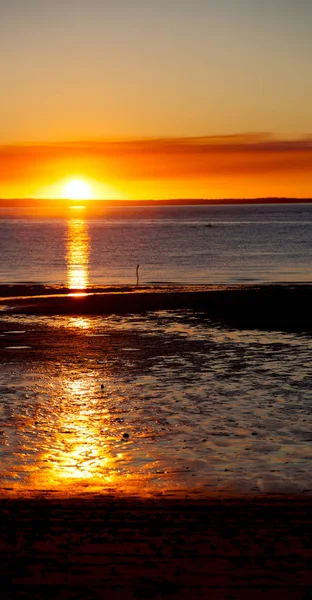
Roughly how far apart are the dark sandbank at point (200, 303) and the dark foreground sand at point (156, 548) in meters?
19.3

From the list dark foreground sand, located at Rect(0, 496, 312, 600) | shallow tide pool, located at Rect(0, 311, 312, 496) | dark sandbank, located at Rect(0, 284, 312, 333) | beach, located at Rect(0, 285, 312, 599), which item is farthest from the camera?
dark sandbank, located at Rect(0, 284, 312, 333)

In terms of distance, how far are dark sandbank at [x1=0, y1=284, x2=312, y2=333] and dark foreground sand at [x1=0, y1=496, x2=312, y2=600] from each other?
19288 mm

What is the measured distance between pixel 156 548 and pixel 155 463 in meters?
4.11

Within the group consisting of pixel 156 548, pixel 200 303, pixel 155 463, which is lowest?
pixel 155 463

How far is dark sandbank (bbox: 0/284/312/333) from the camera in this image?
32.9 metres

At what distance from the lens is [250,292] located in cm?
4366

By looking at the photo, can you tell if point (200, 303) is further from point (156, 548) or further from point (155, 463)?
point (156, 548)

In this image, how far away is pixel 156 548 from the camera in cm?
970

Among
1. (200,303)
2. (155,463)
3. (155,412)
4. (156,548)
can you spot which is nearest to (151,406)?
(155,412)

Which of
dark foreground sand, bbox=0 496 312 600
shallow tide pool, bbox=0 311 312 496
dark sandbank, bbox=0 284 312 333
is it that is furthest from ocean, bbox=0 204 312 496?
dark sandbank, bbox=0 284 312 333

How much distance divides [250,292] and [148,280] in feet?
60.8

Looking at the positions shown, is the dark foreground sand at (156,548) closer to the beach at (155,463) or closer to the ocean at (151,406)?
the beach at (155,463)

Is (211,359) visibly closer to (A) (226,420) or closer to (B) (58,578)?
(A) (226,420)

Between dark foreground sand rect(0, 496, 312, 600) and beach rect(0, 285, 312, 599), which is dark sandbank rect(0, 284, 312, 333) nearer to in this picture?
beach rect(0, 285, 312, 599)
